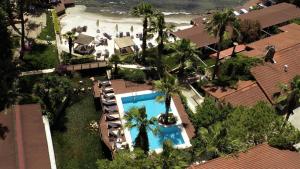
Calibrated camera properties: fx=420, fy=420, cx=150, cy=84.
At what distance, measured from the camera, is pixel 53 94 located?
167 feet

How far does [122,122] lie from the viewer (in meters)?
49.3

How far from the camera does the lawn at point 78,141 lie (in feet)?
150

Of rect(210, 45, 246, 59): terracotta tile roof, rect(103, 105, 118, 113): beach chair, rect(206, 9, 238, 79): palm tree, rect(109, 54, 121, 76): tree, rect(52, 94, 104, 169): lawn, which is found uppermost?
rect(206, 9, 238, 79): palm tree

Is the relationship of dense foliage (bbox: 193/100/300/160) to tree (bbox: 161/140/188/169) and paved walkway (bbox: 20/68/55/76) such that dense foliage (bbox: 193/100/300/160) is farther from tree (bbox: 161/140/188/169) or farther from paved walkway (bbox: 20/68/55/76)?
paved walkway (bbox: 20/68/55/76)

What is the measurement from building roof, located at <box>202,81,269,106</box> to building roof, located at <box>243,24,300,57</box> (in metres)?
7.68

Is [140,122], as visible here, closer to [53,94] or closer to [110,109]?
[110,109]

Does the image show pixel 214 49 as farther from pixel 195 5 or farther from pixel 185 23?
pixel 195 5

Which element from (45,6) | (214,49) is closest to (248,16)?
(214,49)

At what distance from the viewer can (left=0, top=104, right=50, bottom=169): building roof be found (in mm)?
40625

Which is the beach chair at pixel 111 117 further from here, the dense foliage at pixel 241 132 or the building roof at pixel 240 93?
the building roof at pixel 240 93

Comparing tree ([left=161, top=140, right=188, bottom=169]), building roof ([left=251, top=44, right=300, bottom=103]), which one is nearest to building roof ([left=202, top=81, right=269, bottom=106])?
building roof ([left=251, top=44, right=300, bottom=103])

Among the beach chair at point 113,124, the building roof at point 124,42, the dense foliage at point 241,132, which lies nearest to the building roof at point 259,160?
the dense foliage at point 241,132

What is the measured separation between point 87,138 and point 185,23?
1323 inches

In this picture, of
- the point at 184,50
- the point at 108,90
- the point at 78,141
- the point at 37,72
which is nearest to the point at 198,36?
the point at 184,50
